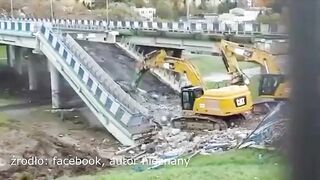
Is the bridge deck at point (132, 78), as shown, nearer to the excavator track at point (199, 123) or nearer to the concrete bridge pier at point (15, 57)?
the excavator track at point (199, 123)

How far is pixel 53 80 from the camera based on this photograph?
3023 mm

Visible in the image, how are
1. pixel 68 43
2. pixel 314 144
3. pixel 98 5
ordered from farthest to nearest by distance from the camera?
pixel 68 43 → pixel 98 5 → pixel 314 144

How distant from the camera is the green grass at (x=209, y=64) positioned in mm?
2446

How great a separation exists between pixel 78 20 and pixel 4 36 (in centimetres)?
55

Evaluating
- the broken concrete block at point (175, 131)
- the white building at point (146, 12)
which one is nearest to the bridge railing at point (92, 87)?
the broken concrete block at point (175, 131)

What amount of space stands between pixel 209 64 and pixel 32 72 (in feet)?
3.21

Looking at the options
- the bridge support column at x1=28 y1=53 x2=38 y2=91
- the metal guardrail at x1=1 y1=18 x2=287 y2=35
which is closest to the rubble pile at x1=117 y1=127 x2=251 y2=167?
the metal guardrail at x1=1 y1=18 x2=287 y2=35

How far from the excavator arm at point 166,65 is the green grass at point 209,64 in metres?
0.03

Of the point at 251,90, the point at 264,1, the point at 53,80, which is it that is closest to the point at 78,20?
the point at 53,80

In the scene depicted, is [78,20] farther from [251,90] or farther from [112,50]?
[251,90]

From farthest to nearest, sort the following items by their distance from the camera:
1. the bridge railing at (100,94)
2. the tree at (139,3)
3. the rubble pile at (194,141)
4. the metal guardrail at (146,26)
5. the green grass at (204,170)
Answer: the bridge railing at (100,94) → the tree at (139,3) → the rubble pile at (194,141) → the metal guardrail at (146,26) → the green grass at (204,170)

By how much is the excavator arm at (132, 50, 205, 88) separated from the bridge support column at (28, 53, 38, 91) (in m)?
0.58

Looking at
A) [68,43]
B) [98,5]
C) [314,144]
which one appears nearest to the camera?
[314,144]

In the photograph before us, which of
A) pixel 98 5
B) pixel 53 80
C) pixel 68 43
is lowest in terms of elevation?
pixel 53 80
